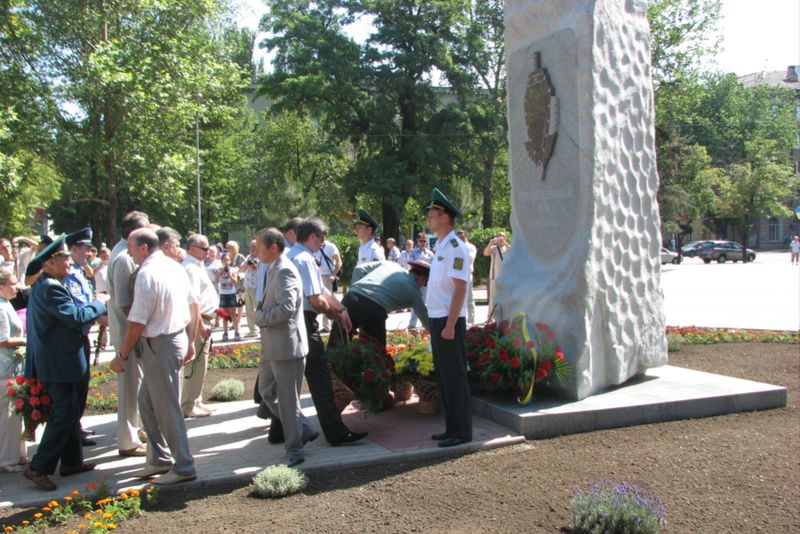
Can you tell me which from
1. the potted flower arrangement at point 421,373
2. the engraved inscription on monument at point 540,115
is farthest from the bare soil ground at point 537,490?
the engraved inscription on monument at point 540,115

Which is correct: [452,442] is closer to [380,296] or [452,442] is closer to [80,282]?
[380,296]

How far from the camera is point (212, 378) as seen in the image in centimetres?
959

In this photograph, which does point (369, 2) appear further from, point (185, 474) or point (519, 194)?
point (185, 474)

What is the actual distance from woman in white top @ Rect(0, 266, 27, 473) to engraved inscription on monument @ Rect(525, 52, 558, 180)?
5.15m

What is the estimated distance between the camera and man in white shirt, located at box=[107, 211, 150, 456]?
18.6 ft

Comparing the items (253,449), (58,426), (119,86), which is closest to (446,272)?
(253,449)

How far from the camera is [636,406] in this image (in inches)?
251

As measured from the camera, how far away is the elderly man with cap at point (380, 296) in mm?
6734

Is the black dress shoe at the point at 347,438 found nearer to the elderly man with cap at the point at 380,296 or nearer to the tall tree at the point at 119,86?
the elderly man with cap at the point at 380,296

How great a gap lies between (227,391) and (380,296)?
2.70 metres

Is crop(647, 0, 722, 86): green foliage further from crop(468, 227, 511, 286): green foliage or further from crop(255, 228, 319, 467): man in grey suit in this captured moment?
crop(255, 228, 319, 467): man in grey suit

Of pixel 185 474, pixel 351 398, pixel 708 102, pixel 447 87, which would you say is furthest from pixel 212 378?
pixel 708 102

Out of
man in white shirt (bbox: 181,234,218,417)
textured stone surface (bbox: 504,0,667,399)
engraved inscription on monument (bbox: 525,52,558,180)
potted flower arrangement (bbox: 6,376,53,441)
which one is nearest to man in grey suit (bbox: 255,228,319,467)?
potted flower arrangement (bbox: 6,376,53,441)

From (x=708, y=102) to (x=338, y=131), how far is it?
5588cm
